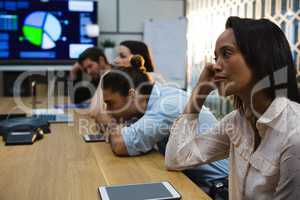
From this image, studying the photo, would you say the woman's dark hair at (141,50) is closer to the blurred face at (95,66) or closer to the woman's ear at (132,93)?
the blurred face at (95,66)

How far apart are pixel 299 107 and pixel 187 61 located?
391 cm

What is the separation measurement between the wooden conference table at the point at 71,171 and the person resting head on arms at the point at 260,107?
180 mm

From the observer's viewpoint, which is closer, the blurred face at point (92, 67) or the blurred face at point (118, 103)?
the blurred face at point (118, 103)

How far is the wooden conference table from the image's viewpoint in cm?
117

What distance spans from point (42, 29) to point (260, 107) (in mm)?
3657

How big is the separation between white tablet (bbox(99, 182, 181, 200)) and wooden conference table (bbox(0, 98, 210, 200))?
36 millimetres

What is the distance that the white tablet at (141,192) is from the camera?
1.09 metres

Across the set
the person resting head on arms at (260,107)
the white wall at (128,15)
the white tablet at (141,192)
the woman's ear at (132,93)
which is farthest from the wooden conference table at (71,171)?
the white wall at (128,15)

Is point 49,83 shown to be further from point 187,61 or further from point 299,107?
point 299,107

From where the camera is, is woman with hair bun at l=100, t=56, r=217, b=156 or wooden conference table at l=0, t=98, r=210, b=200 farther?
woman with hair bun at l=100, t=56, r=217, b=156

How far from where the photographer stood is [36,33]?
4.24m

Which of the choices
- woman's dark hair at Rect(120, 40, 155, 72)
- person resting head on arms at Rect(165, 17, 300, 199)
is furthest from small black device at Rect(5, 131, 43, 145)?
woman's dark hair at Rect(120, 40, 155, 72)

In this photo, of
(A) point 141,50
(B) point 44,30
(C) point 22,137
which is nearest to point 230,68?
(C) point 22,137

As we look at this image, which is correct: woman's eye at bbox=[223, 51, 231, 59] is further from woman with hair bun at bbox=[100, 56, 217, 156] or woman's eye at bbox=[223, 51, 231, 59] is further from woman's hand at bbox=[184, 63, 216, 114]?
woman with hair bun at bbox=[100, 56, 217, 156]
